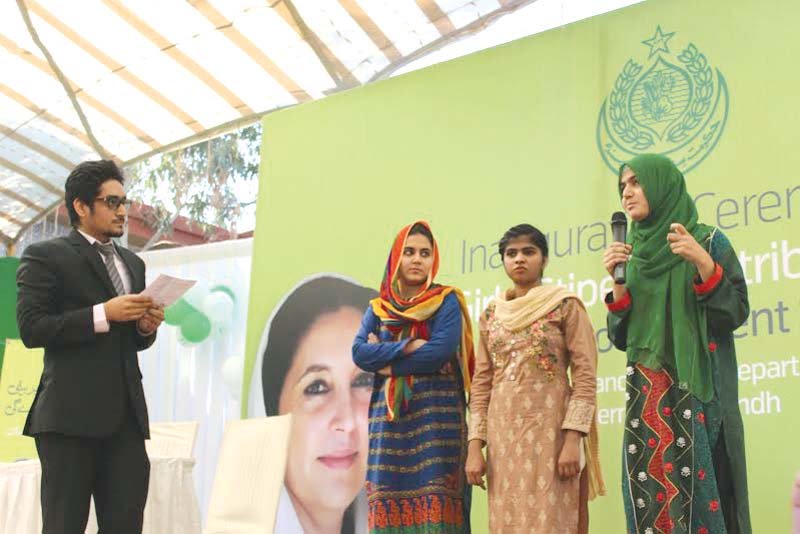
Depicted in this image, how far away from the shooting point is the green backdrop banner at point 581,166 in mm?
3711

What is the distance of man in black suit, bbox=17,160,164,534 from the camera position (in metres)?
2.66

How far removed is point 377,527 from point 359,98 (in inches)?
107

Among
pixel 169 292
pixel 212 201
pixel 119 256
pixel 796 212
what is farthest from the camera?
pixel 212 201

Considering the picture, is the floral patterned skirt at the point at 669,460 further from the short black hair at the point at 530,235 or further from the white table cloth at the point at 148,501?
the white table cloth at the point at 148,501

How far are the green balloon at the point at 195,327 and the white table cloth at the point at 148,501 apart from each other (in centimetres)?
147

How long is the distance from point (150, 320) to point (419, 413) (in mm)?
944

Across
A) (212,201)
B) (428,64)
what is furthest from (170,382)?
(428,64)

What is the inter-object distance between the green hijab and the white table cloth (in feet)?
8.02

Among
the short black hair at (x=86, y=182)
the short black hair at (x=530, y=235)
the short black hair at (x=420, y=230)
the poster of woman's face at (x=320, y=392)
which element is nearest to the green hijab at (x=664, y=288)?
the short black hair at (x=530, y=235)

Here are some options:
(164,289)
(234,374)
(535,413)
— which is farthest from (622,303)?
(234,374)

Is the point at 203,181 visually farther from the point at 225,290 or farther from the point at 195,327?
the point at 195,327

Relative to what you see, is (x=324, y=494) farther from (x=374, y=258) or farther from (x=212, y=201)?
(x=212, y=201)

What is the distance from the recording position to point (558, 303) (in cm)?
312

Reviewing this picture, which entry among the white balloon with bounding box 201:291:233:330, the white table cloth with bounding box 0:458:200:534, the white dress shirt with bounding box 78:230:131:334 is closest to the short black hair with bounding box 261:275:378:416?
the white balloon with bounding box 201:291:233:330
